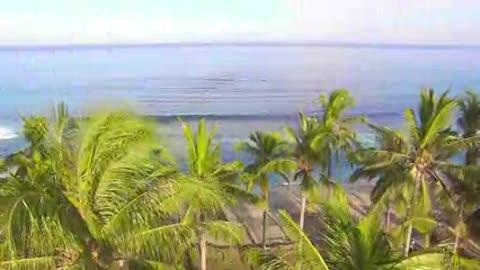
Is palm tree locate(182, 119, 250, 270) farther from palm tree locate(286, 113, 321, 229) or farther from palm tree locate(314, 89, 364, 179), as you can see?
palm tree locate(314, 89, 364, 179)

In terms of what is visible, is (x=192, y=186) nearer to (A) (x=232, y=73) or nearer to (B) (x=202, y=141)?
(B) (x=202, y=141)

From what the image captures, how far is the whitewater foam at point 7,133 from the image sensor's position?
37.7m

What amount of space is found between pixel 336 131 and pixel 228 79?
4864 centimetres

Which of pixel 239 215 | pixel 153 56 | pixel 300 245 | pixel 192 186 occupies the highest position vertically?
pixel 153 56

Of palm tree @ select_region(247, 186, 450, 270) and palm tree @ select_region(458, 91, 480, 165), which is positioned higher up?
palm tree @ select_region(458, 91, 480, 165)

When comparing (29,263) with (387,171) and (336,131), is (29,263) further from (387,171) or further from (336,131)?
(336,131)

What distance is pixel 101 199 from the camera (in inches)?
308

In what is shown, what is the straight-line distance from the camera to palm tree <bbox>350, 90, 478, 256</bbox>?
12073 millimetres

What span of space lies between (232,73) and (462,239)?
5725 cm

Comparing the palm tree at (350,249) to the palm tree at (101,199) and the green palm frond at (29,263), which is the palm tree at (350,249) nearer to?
the palm tree at (101,199)

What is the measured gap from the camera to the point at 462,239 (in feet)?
41.8

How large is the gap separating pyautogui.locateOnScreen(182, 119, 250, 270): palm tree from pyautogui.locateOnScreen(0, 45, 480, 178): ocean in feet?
68.1

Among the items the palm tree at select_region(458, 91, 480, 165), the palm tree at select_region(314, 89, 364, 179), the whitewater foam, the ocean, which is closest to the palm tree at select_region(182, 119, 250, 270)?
the palm tree at select_region(314, 89, 364, 179)

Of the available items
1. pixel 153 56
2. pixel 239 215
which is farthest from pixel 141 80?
pixel 239 215
